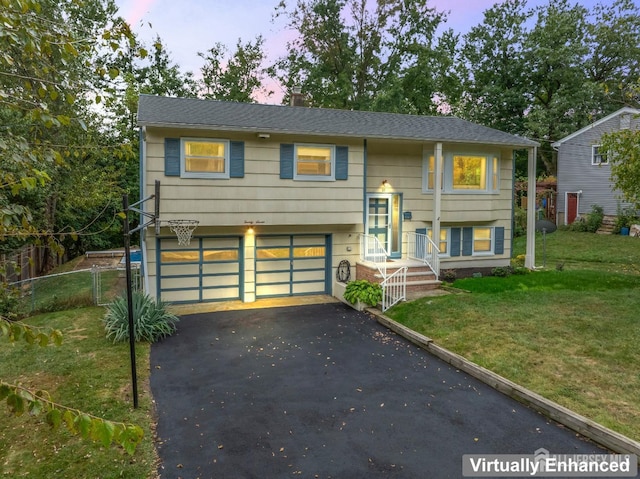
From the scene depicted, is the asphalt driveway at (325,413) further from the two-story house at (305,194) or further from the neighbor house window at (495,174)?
the neighbor house window at (495,174)

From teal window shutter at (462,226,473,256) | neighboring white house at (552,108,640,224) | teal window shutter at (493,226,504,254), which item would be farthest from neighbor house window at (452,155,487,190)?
neighboring white house at (552,108,640,224)

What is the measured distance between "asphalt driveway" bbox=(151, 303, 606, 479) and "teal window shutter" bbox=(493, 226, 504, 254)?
7.65 metres

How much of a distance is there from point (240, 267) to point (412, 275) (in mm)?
5261

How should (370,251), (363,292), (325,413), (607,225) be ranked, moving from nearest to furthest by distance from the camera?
(325,413) < (363,292) < (370,251) < (607,225)

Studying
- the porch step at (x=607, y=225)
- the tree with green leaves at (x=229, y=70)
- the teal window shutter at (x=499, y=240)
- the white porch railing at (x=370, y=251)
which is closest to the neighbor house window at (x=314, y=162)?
the white porch railing at (x=370, y=251)

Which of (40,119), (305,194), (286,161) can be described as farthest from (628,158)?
(40,119)

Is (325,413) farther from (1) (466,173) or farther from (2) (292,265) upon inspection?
(1) (466,173)

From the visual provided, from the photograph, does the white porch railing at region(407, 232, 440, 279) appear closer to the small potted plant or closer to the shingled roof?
the small potted plant

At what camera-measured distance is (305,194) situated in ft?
40.5

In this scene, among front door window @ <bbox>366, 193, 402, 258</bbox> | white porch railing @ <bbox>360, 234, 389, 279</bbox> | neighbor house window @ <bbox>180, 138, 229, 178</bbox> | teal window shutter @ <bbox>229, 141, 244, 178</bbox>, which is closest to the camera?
neighbor house window @ <bbox>180, 138, 229, 178</bbox>

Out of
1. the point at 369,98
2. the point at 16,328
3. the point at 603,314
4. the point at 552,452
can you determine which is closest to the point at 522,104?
the point at 369,98

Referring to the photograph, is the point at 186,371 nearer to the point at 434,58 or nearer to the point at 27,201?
the point at 27,201

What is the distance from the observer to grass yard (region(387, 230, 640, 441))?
630cm

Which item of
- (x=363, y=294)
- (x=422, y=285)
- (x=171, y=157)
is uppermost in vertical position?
(x=171, y=157)
